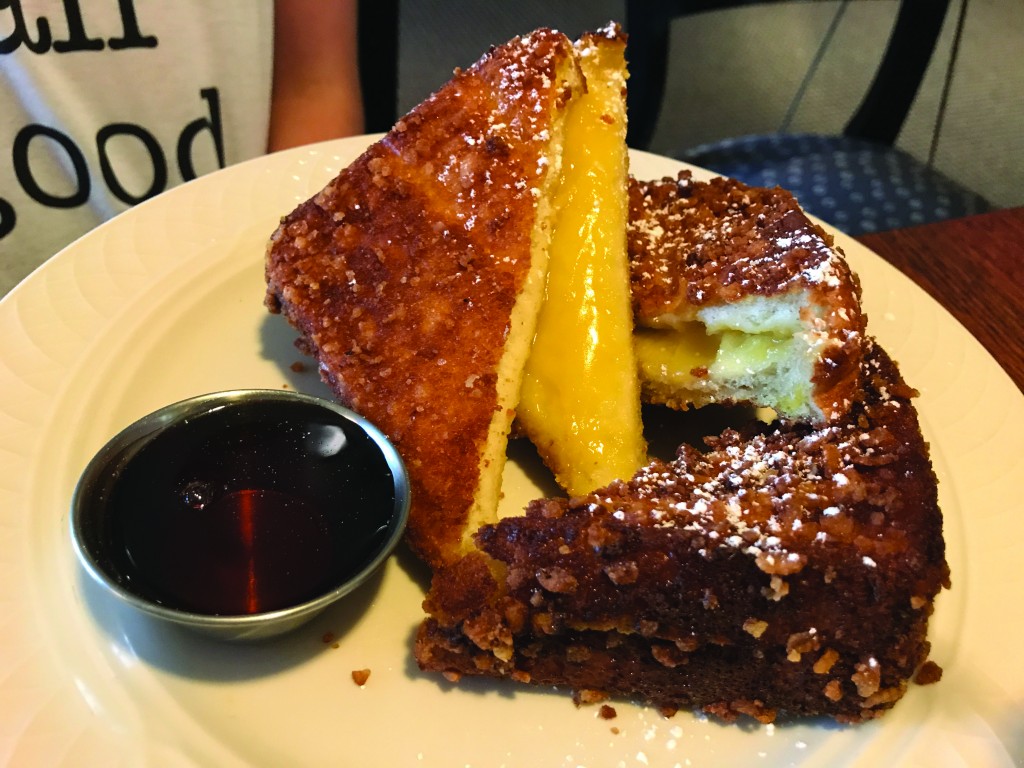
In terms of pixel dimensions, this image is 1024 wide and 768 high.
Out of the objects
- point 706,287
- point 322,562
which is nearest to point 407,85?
point 706,287

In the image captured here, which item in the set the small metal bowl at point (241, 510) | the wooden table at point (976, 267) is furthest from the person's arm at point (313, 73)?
the wooden table at point (976, 267)

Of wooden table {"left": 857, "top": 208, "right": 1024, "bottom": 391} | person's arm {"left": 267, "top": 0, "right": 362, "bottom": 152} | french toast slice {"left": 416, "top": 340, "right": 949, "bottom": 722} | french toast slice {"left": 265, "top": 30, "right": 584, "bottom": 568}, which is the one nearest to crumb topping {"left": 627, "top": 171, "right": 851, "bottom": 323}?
french toast slice {"left": 265, "top": 30, "right": 584, "bottom": 568}

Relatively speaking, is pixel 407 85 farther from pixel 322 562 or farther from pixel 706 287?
pixel 322 562

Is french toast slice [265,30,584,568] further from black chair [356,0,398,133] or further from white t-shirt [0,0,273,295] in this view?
black chair [356,0,398,133]

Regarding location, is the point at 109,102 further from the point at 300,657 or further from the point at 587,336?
the point at 300,657

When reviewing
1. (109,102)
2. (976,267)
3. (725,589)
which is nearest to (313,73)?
(109,102)
